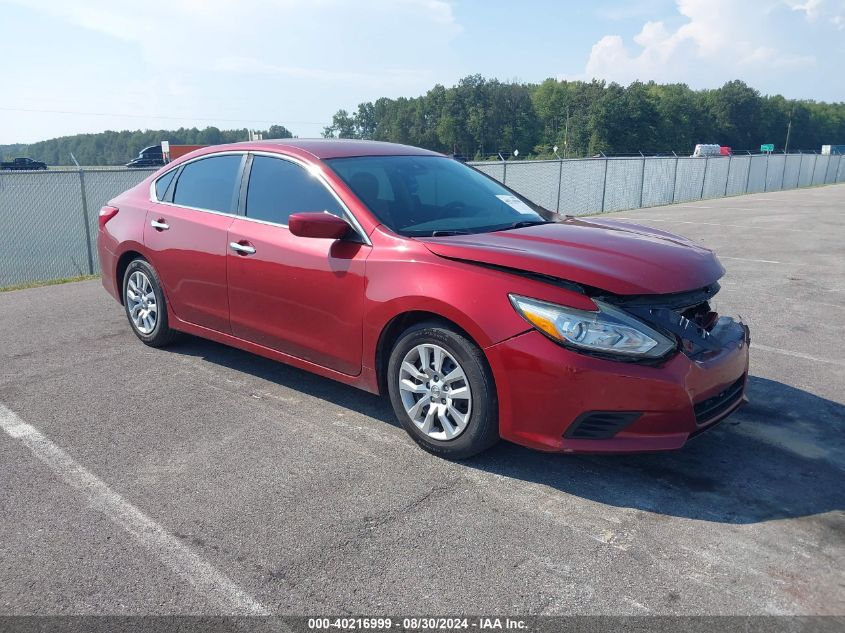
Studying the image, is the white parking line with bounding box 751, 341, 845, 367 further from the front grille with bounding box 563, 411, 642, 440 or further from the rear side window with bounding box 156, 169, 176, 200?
the rear side window with bounding box 156, 169, 176, 200

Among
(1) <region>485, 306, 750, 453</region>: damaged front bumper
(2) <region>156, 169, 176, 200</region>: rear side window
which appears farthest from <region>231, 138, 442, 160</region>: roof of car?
(1) <region>485, 306, 750, 453</region>: damaged front bumper

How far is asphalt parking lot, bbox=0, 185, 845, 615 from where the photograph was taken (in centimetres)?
261

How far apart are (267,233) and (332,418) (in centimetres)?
124

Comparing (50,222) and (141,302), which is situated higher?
(141,302)

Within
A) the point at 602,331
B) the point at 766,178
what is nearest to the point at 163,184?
the point at 602,331

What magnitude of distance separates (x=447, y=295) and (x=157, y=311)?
9.71 ft

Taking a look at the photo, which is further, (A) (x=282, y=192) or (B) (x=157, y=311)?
(B) (x=157, y=311)

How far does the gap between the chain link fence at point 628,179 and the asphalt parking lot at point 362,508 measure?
9338mm

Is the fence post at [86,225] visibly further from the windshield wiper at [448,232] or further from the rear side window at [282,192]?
the windshield wiper at [448,232]

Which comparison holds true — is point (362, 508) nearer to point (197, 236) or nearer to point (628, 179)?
point (197, 236)

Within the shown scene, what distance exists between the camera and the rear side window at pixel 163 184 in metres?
5.45

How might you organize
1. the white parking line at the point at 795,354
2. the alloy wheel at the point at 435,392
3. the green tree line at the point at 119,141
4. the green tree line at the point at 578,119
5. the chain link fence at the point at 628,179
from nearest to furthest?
1. the alloy wheel at the point at 435,392
2. the white parking line at the point at 795,354
3. the chain link fence at the point at 628,179
4. the green tree line at the point at 119,141
5. the green tree line at the point at 578,119

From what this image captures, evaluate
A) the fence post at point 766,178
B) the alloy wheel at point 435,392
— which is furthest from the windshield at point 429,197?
the fence post at point 766,178

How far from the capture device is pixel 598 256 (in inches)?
140
